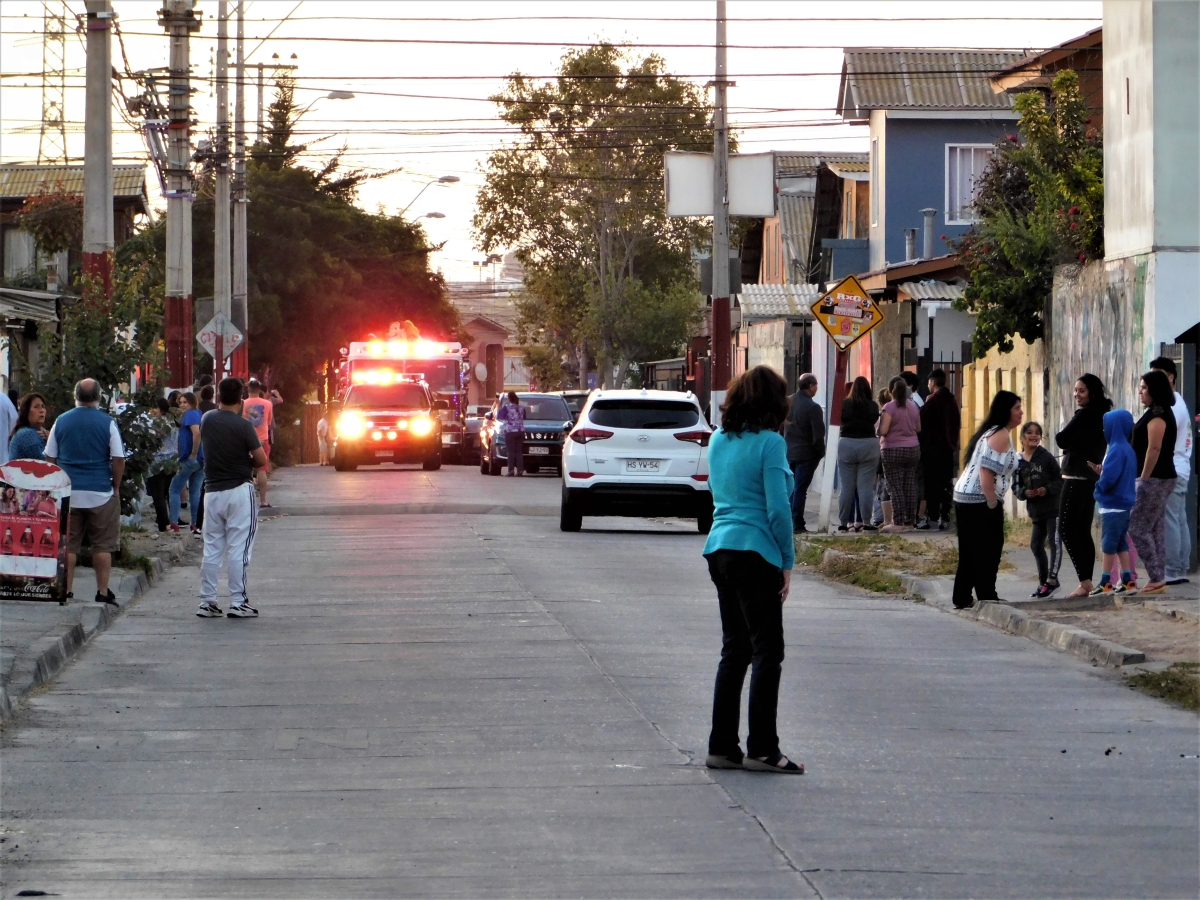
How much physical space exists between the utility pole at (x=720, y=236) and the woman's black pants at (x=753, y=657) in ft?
79.2

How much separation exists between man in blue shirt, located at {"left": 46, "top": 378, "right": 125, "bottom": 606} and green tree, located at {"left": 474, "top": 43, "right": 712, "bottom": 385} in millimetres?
55415

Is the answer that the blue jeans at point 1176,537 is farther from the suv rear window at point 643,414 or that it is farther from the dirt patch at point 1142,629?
the suv rear window at point 643,414

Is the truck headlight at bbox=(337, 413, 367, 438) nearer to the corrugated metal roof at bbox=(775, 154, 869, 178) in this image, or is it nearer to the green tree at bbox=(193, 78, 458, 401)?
the green tree at bbox=(193, 78, 458, 401)

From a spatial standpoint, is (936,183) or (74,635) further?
(936,183)

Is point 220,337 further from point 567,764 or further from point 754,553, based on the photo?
point 754,553

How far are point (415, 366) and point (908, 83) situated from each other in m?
14.6

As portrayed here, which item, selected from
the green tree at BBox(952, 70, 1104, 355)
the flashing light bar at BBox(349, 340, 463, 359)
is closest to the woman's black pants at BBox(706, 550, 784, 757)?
the green tree at BBox(952, 70, 1104, 355)

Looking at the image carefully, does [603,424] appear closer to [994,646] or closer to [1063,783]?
[994,646]

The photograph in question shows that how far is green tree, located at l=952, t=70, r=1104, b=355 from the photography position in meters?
22.6

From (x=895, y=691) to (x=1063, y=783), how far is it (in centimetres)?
280

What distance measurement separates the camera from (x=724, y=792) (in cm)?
832

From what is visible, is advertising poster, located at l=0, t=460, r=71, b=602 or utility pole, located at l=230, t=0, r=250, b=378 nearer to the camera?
advertising poster, located at l=0, t=460, r=71, b=602

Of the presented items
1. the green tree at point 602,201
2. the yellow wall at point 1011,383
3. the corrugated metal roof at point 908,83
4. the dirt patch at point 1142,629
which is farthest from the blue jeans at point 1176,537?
the green tree at point 602,201

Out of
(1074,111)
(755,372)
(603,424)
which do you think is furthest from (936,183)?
(755,372)
